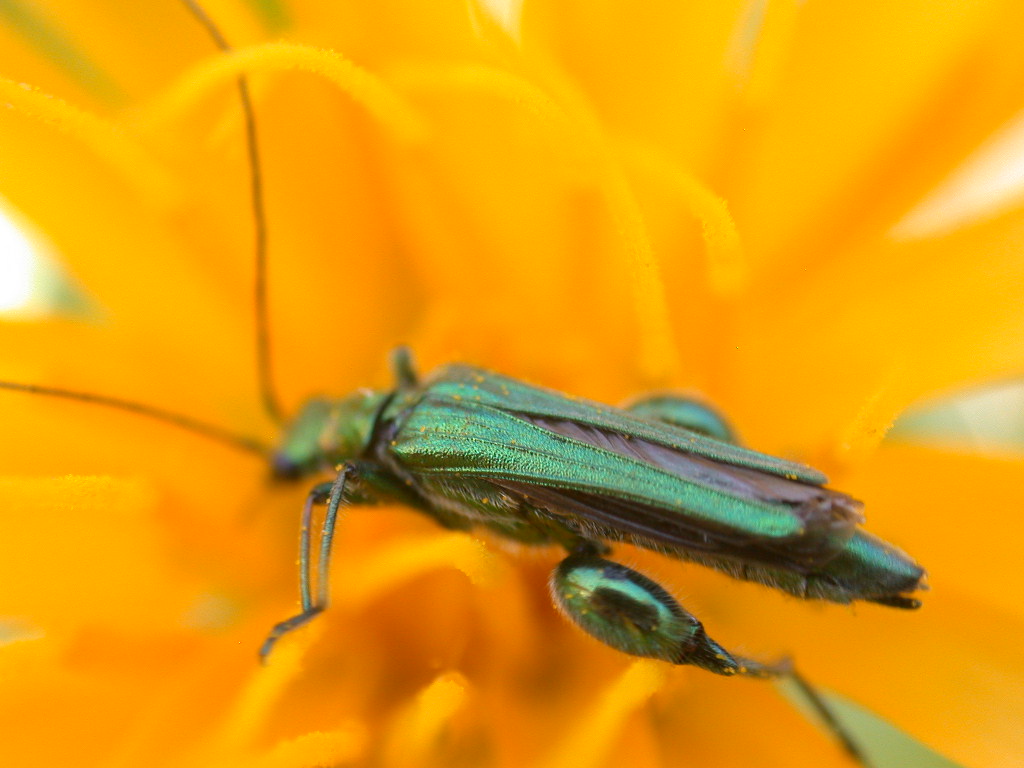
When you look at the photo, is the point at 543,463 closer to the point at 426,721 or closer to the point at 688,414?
the point at 688,414

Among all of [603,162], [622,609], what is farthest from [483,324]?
[622,609]

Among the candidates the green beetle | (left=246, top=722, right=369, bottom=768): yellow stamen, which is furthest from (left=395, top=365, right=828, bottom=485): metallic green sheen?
(left=246, top=722, right=369, bottom=768): yellow stamen

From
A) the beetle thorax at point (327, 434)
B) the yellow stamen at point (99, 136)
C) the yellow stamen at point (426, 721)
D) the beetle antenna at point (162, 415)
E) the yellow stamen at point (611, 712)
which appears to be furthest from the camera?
the beetle thorax at point (327, 434)

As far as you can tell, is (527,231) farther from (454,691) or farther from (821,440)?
(454,691)

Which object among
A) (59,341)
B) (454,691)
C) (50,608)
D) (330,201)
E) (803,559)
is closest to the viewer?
(803,559)

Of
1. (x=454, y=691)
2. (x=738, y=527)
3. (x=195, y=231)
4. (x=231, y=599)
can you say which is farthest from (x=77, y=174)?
(x=738, y=527)

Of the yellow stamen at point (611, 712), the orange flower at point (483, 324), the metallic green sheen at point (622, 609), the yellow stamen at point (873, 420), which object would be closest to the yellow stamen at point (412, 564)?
the orange flower at point (483, 324)

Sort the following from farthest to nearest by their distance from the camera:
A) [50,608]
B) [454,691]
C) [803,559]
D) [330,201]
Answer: [330,201] < [50,608] < [454,691] < [803,559]

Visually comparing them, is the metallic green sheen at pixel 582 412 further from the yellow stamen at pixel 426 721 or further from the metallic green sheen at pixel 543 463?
the yellow stamen at pixel 426 721
